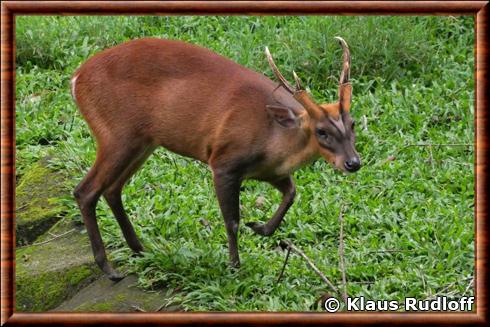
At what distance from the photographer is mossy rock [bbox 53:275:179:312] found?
274 inches

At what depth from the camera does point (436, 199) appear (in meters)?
8.21

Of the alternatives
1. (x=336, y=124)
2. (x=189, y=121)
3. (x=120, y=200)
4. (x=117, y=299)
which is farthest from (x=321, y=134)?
(x=117, y=299)

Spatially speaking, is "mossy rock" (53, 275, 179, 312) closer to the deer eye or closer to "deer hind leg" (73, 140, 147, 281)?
"deer hind leg" (73, 140, 147, 281)

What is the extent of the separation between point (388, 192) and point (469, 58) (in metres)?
2.15

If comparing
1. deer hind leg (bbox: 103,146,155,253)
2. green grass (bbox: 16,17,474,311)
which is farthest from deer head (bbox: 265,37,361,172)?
deer hind leg (bbox: 103,146,155,253)

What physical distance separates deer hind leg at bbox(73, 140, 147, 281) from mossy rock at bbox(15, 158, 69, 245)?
722 millimetres

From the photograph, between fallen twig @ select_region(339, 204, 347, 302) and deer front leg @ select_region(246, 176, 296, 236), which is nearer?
fallen twig @ select_region(339, 204, 347, 302)

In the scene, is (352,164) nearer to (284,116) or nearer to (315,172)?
(284,116)

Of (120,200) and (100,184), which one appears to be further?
(120,200)

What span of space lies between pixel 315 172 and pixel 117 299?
88.1 inches

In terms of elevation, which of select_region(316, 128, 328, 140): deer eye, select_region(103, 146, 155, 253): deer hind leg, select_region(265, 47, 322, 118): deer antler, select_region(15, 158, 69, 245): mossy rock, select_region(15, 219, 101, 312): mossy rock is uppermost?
select_region(265, 47, 322, 118): deer antler

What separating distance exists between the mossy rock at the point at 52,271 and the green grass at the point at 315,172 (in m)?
0.20

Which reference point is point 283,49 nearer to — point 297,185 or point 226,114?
point 297,185

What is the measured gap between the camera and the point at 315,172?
28.6ft
